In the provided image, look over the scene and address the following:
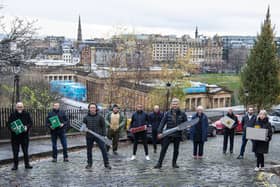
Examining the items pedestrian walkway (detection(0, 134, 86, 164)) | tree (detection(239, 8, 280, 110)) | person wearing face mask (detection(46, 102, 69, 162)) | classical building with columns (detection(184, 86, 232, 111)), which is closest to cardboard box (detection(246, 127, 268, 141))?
person wearing face mask (detection(46, 102, 69, 162))

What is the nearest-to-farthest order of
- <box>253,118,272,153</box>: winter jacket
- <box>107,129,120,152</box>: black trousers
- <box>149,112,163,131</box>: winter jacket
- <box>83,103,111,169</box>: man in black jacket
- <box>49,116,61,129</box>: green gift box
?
<box>253,118,272,153</box>: winter jacket → <box>83,103,111,169</box>: man in black jacket → <box>49,116,61,129</box>: green gift box → <box>107,129,120,152</box>: black trousers → <box>149,112,163,131</box>: winter jacket

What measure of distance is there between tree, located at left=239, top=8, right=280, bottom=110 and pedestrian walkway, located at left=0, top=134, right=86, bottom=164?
99.3ft

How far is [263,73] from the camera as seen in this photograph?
4769 centimetres

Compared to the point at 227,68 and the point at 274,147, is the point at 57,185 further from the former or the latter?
the point at 227,68

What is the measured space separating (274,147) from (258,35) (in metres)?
29.0

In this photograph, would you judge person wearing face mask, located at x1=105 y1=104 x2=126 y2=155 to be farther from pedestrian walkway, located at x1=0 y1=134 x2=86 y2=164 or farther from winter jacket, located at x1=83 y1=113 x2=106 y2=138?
winter jacket, located at x1=83 y1=113 x2=106 y2=138

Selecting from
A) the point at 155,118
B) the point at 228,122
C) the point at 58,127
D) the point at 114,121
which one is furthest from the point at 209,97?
the point at 58,127

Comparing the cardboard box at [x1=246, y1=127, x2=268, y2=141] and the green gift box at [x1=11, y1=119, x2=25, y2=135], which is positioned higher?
the green gift box at [x1=11, y1=119, x2=25, y2=135]

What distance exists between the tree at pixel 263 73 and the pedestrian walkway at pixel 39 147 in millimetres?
30253

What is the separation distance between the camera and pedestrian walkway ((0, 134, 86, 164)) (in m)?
14.6

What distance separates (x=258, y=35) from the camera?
46.9 meters

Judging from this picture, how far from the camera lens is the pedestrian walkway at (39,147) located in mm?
14552

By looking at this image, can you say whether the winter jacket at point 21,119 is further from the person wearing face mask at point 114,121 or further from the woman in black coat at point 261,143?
the woman in black coat at point 261,143

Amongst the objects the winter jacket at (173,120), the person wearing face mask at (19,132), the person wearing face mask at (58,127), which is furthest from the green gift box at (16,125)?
the winter jacket at (173,120)
